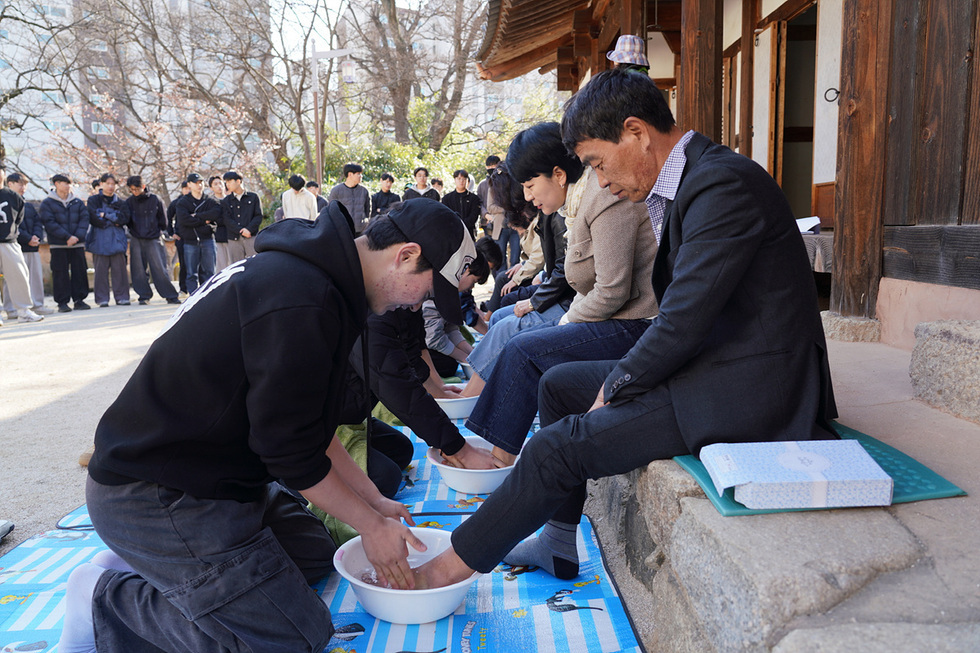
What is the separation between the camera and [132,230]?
1043cm

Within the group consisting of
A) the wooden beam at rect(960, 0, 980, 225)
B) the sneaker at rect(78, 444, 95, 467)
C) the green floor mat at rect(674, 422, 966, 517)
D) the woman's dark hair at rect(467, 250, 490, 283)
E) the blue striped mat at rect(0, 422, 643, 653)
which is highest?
the wooden beam at rect(960, 0, 980, 225)

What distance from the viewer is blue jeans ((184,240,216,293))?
36.3 ft

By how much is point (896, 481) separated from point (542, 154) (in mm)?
2102

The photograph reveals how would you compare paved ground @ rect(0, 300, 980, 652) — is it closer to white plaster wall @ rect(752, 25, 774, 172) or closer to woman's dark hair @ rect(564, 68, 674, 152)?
woman's dark hair @ rect(564, 68, 674, 152)

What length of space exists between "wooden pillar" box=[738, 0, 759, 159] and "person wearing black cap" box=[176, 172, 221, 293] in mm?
7643

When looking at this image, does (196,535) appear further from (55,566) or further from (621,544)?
(621,544)

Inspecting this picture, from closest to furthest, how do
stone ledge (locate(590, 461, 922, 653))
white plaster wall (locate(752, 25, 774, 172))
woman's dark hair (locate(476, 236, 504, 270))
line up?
stone ledge (locate(590, 461, 922, 653)) < woman's dark hair (locate(476, 236, 504, 270)) < white plaster wall (locate(752, 25, 774, 172))

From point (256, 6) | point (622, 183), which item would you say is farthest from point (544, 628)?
point (256, 6)

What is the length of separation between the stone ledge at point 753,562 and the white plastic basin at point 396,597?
0.55 m

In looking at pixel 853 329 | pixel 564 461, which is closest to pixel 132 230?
pixel 853 329


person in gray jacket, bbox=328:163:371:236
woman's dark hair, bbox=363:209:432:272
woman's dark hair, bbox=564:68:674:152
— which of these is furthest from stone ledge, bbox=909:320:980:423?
person in gray jacket, bbox=328:163:371:236

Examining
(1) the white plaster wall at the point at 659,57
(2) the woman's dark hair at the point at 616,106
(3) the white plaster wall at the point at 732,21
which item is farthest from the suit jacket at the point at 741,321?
(1) the white plaster wall at the point at 659,57

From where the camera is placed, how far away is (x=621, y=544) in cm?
238

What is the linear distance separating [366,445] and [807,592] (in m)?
1.95
